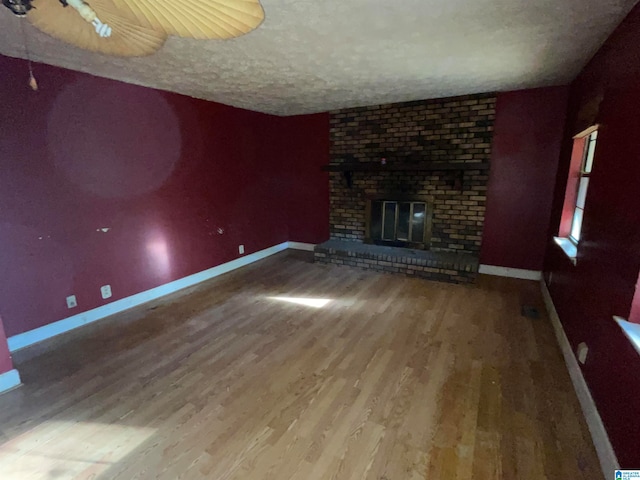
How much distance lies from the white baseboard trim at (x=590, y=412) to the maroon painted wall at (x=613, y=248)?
5 centimetres

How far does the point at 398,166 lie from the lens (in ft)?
14.0

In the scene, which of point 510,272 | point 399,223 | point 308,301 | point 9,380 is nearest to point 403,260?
point 399,223

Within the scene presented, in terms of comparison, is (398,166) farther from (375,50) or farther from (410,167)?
(375,50)

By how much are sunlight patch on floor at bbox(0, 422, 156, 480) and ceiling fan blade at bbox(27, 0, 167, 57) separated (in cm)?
190

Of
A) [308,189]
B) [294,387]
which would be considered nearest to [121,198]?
[294,387]

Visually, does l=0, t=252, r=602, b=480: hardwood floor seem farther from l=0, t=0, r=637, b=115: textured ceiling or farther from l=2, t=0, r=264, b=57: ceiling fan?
l=0, t=0, r=637, b=115: textured ceiling

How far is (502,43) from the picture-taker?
87.0 inches

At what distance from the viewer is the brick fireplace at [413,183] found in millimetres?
3918

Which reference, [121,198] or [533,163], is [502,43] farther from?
[121,198]

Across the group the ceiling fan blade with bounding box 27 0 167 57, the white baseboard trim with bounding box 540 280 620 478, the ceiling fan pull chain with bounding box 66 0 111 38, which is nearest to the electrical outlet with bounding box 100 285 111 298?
the ceiling fan blade with bounding box 27 0 167 57

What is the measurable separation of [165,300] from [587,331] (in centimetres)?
364

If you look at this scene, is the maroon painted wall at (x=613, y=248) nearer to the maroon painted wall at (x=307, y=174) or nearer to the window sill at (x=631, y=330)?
the window sill at (x=631, y=330)

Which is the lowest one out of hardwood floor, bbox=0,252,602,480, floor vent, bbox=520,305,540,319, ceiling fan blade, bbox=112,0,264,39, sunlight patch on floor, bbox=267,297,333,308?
hardwood floor, bbox=0,252,602,480

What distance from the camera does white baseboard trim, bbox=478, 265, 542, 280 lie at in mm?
3850
